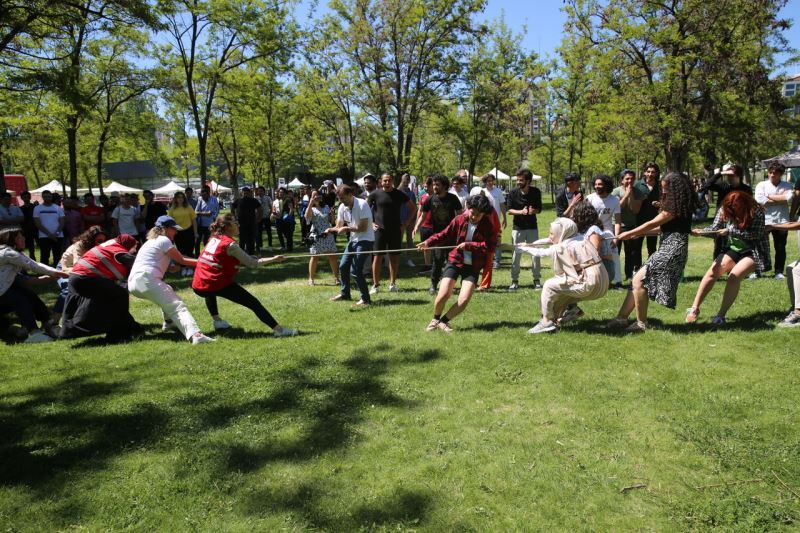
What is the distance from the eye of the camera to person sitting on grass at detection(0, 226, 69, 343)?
652 cm

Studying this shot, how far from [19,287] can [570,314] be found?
676 centimetres

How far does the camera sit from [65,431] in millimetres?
4184

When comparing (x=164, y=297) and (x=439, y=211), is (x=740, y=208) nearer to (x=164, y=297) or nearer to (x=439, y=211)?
(x=439, y=211)

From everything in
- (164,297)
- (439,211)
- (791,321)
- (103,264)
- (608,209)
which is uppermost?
(439,211)

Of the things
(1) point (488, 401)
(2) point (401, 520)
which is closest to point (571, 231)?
(1) point (488, 401)

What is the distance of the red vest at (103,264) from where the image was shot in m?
6.43

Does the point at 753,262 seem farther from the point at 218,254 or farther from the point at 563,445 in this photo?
the point at 218,254

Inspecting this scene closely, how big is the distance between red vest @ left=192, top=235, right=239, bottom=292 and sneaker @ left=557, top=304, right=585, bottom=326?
3.95 metres

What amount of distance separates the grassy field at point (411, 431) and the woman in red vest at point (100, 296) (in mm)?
245

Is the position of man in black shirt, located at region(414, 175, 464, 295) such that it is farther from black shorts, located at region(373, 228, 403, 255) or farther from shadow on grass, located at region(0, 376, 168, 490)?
shadow on grass, located at region(0, 376, 168, 490)

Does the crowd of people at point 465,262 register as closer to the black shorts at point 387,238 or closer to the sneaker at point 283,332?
the sneaker at point 283,332

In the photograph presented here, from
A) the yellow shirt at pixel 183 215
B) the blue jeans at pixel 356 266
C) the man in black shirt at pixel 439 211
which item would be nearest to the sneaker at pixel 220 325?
the blue jeans at pixel 356 266

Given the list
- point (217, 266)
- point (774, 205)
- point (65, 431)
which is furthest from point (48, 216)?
point (774, 205)

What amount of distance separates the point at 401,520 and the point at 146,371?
3.46 m
